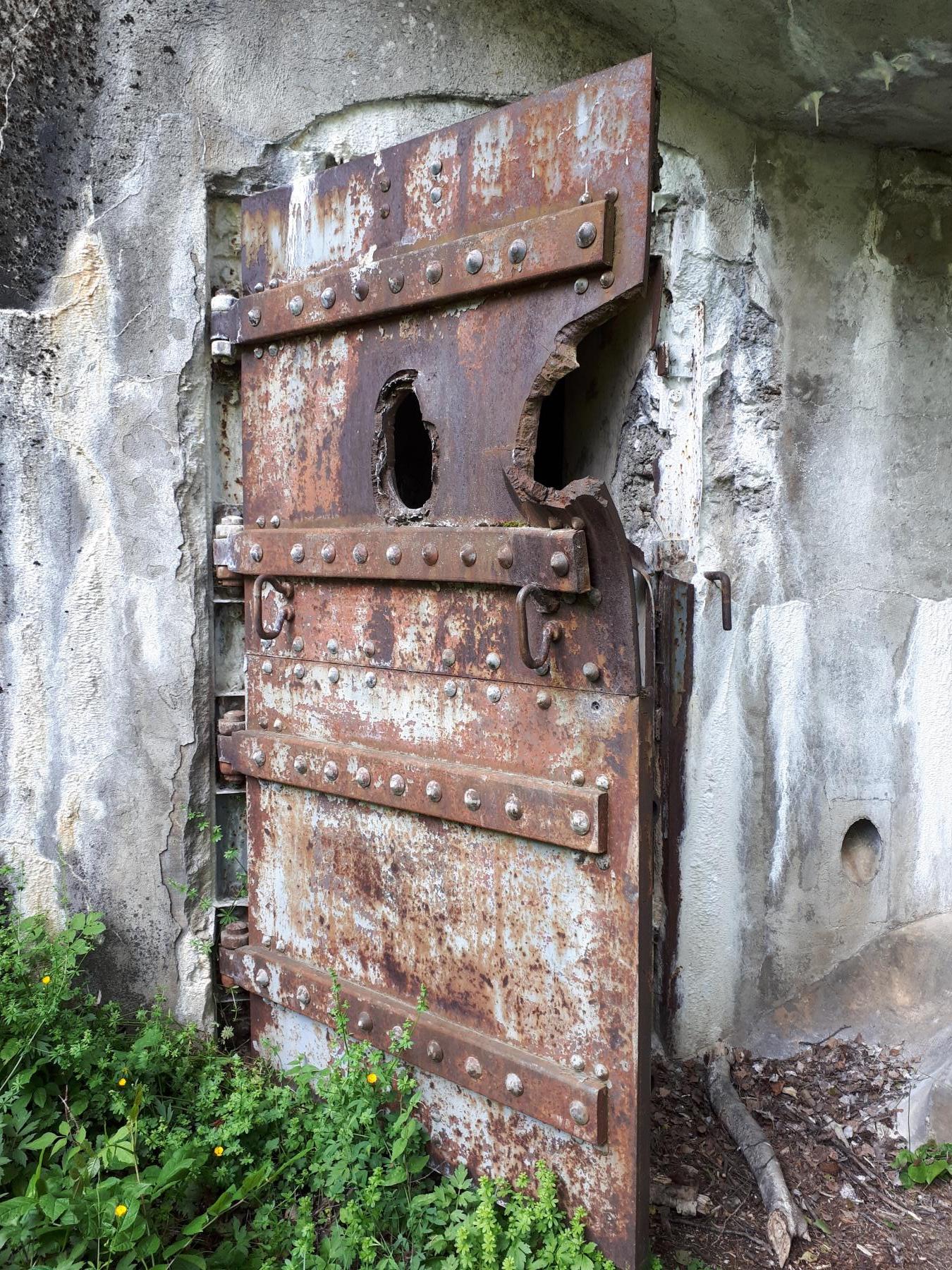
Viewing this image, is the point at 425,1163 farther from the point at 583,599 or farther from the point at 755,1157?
the point at 583,599

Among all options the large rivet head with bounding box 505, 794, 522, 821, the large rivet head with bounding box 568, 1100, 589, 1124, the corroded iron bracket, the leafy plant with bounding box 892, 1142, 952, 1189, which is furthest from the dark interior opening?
the leafy plant with bounding box 892, 1142, 952, 1189

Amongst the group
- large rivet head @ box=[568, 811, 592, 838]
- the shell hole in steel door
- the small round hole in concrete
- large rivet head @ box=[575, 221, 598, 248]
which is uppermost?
large rivet head @ box=[575, 221, 598, 248]

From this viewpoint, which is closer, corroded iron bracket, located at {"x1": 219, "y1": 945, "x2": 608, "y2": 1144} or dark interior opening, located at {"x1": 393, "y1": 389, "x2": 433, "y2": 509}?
corroded iron bracket, located at {"x1": 219, "y1": 945, "x2": 608, "y2": 1144}

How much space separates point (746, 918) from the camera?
2369 mm

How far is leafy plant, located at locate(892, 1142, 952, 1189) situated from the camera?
2010 mm

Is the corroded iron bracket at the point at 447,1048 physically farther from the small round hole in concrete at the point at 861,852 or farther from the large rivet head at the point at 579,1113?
the small round hole in concrete at the point at 861,852

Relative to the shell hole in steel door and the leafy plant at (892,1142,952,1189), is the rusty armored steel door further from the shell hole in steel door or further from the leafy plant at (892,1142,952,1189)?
the leafy plant at (892,1142,952,1189)

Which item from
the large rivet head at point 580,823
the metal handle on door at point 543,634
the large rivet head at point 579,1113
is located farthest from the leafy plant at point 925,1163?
the metal handle on door at point 543,634

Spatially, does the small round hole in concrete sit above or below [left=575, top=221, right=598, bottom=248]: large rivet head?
below

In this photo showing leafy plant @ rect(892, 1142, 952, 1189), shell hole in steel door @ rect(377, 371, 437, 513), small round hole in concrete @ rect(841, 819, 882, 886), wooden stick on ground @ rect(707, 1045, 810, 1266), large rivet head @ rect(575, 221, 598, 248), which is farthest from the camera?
small round hole in concrete @ rect(841, 819, 882, 886)

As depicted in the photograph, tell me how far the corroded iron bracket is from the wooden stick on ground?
664 millimetres

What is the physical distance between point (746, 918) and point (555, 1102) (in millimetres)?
1012

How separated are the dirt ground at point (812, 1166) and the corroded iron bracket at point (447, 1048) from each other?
0.54 m

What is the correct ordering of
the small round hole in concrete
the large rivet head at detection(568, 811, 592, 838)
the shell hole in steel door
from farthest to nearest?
the small round hole in concrete, the shell hole in steel door, the large rivet head at detection(568, 811, 592, 838)
